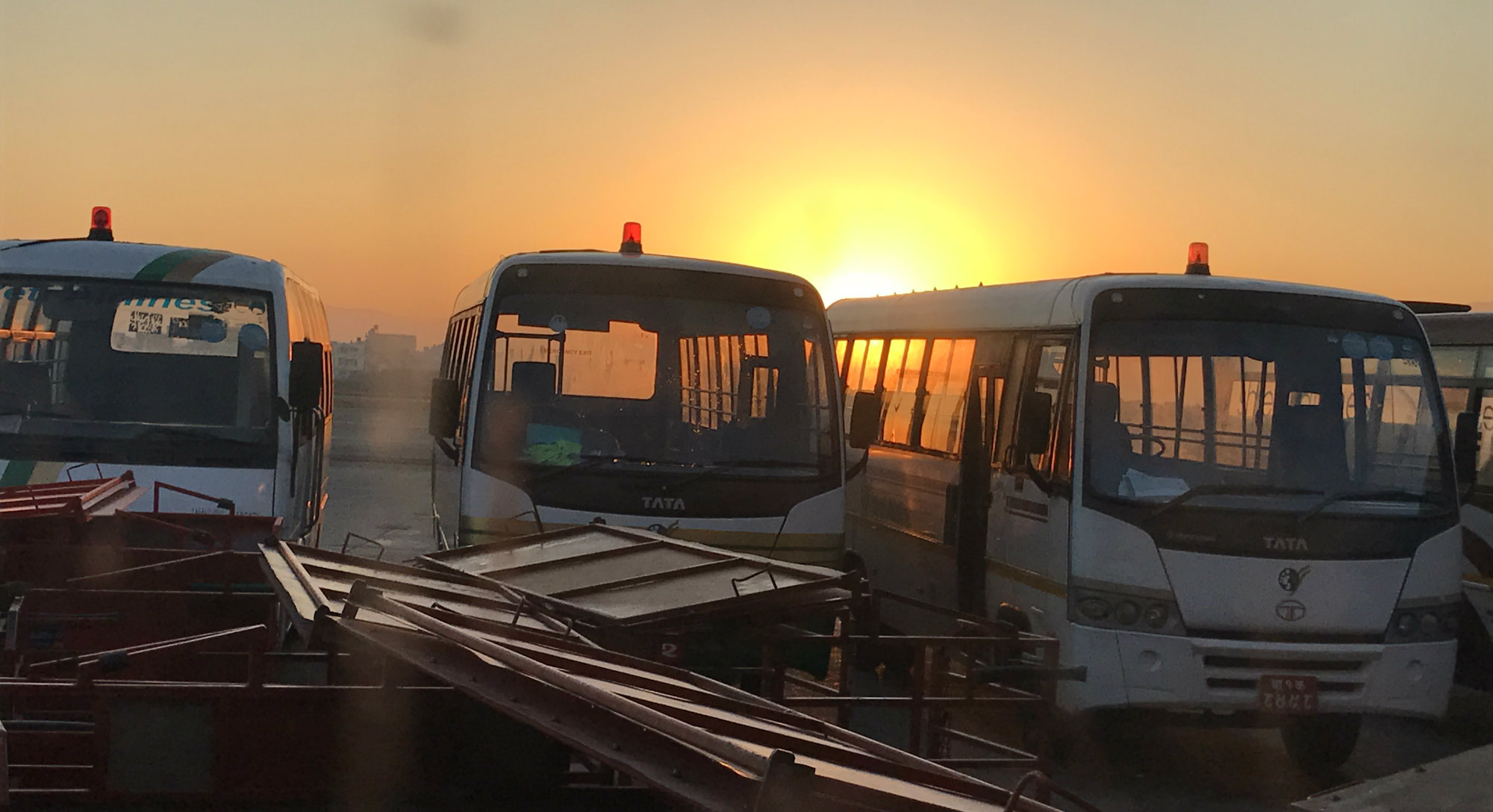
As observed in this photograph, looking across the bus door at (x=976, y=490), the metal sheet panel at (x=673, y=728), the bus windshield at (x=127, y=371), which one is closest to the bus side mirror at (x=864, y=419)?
the bus door at (x=976, y=490)

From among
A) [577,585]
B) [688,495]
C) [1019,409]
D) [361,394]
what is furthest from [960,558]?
[361,394]

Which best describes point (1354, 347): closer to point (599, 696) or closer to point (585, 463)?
point (585, 463)

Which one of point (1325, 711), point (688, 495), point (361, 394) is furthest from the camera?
point (361, 394)

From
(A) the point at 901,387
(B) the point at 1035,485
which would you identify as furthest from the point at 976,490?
(A) the point at 901,387

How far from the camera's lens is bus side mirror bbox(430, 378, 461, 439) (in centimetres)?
1025

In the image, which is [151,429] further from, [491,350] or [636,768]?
[636,768]

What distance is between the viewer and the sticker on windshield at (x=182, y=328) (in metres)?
10.7

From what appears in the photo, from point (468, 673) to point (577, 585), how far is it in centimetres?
301

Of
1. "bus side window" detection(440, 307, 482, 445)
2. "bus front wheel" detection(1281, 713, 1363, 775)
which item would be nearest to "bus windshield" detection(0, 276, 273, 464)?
"bus side window" detection(440, 307, 482, 445)

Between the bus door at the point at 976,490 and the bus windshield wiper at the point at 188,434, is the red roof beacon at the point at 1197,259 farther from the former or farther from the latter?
the bus windshield wiper at the point at 188,434

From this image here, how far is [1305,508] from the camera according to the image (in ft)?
30.6

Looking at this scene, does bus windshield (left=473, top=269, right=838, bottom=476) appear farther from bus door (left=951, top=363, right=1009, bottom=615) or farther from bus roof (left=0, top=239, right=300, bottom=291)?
bus roof (left=0, top=239, right=300, bottom=291)

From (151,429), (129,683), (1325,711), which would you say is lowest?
(1325,711)

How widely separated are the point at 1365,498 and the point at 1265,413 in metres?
0.76
